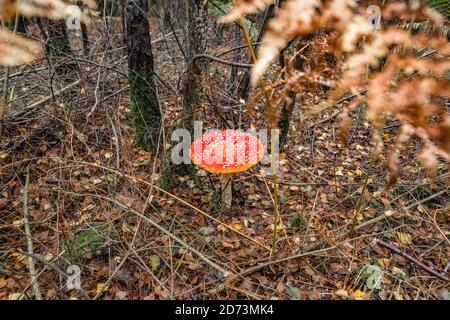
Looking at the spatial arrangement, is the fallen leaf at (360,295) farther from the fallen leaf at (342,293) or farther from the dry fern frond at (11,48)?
the dry fern frond at (11,48)

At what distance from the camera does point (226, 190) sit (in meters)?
3.13

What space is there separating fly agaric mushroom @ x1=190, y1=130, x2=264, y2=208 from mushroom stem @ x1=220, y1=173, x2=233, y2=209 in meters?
0.39

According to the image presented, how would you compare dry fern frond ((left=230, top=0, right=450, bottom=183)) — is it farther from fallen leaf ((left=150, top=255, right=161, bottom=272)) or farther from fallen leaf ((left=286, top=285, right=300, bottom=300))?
fallen leaf ((left=150, top=255, right=161, bottom=272))

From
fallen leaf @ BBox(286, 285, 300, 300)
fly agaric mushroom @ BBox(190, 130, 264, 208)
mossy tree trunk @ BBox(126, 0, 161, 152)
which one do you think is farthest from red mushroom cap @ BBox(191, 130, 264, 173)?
fallen leaf @ BBox(286, 285, 300, 300)

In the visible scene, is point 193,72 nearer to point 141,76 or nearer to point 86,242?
point 141,76

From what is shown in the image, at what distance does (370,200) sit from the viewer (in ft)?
10.5

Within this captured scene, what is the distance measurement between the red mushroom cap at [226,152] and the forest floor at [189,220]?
354mm

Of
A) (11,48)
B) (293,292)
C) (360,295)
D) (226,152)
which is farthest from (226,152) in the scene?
(11,48)

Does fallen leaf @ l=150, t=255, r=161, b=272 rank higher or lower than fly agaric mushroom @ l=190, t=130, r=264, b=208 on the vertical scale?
lower

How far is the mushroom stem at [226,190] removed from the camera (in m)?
3.06

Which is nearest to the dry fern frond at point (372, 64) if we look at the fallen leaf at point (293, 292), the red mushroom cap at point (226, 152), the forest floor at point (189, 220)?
the forest floor at point (189, 220)

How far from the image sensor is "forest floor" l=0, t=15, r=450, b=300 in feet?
7.98
